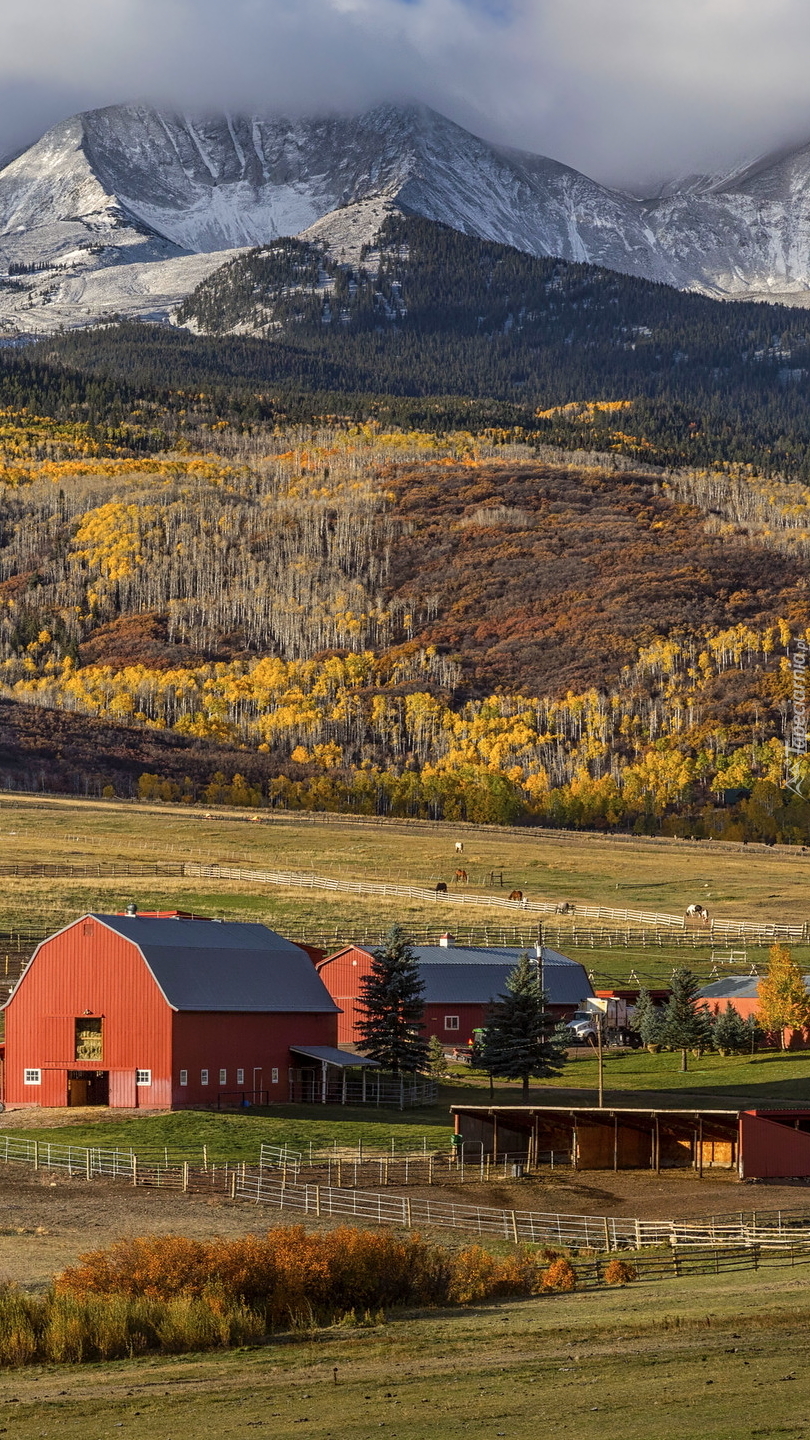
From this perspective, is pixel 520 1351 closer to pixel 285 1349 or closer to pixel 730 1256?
pixel 285 1349

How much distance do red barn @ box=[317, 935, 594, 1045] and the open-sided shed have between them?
17550 mm

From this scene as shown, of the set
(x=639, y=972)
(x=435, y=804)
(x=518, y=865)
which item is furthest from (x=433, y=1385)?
(x=435, y=804)

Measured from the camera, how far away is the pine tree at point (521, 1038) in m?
54.1

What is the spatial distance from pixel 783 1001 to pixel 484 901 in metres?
32.4

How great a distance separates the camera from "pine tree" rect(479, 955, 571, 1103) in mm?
54062

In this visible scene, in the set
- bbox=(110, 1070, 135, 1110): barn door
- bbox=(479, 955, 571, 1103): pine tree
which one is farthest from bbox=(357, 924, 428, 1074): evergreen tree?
bbox=(110, 1070, 135, 1110): barn door

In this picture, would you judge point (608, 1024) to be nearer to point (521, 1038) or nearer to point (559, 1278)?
point (521, 1038)

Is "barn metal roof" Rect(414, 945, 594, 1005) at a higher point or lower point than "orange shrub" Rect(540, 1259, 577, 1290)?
higher

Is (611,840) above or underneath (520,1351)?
above

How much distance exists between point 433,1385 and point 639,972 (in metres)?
50.7

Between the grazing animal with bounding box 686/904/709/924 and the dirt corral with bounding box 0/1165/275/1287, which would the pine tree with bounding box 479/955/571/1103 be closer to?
the dirt corral with bounding box 0/1165/275/1287

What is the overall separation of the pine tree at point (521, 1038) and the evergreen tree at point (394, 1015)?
2.63 meters

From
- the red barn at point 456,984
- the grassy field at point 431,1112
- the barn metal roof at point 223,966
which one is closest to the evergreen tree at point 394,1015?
the barn metal roof at point 223,966

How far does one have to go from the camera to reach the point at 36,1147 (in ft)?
140
